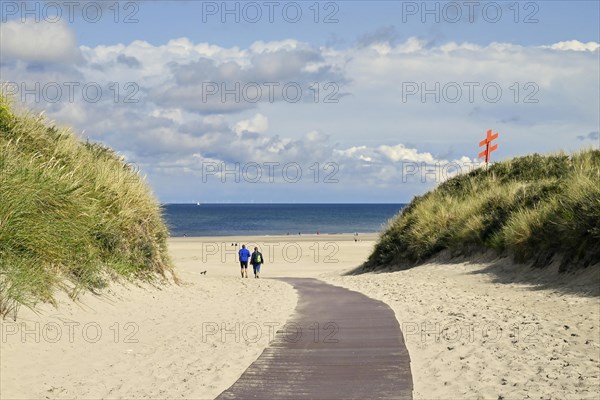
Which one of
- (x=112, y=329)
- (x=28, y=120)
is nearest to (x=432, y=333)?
(x=112, y=329)

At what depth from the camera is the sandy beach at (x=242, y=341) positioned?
27.3ft

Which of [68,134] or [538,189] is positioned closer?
[68,134]

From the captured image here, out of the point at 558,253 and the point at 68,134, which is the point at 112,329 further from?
the point at 558,253

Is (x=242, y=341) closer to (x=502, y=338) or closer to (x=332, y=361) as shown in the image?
(x=332, y=361)

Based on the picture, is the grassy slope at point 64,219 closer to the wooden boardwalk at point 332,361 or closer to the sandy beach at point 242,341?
the sandy beach at point 242,341

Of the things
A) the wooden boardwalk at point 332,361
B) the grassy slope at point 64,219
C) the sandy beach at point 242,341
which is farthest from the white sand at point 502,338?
the grassy slope at point 64,219

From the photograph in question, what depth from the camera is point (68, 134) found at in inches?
704

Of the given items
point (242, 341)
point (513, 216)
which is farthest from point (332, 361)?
point (513, 216)

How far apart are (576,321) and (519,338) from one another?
5.78 ft

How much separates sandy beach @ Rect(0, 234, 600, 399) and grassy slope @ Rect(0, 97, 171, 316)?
50 cm

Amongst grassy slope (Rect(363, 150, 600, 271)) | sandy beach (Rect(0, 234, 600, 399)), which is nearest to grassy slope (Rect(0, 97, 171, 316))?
sandy beach (Rect(0, 234, 600, 399))

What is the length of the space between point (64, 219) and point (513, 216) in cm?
1504

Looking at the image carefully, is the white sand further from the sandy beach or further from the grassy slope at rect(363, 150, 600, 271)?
the grassy slope at rect(363, 150, 600, 271)

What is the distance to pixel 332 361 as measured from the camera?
970 centimetres
